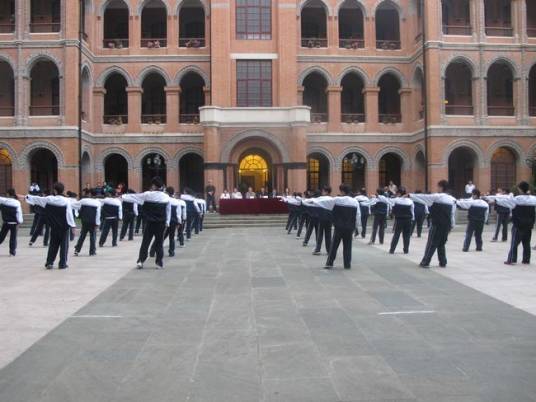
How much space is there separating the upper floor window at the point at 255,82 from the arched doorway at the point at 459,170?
12.4 meters

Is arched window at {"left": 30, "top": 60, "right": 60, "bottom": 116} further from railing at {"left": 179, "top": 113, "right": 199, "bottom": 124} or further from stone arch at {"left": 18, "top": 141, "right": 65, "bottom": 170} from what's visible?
railing at {"left": 179, "top": 113, "right": 199, "bottom": 124}

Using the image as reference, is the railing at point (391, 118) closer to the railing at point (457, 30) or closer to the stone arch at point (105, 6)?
the railing at point (457, 30)

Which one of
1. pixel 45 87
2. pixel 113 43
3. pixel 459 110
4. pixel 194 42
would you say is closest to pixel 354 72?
pixel 459 110

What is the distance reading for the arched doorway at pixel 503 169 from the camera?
1406 inches

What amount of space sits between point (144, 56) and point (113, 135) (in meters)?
5.22

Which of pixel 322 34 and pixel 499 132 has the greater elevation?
pixel 322 34

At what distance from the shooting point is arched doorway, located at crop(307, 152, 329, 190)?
3903cm

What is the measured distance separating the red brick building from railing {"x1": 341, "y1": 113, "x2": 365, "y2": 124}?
7 cm

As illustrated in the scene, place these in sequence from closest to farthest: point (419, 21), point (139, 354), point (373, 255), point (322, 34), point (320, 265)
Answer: point (139, 354)
point (320, 265)
point (373, 255)
point (419, 21)
point (322, 34)

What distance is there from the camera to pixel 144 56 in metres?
36.6

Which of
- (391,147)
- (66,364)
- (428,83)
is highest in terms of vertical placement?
(428,83)

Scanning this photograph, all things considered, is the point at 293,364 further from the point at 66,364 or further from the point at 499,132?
the point at 499,132

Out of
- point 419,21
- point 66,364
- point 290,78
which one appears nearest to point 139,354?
point 66,364

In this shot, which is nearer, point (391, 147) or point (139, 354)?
point (139, 354)
